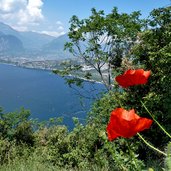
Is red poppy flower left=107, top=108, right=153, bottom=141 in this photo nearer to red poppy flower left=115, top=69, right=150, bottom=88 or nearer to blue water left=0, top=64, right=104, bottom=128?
red poppy flower left=115, top=69, right=150, bottom=88

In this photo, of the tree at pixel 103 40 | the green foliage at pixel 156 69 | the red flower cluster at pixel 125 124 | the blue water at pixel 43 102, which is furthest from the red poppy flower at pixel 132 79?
the blue water at pixel 43 102

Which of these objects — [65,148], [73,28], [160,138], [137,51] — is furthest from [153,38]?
[73,28]

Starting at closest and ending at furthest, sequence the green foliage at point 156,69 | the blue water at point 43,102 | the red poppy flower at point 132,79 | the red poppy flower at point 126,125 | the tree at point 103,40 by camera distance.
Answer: the red poppy flower at point 126,125, the red poppy flower at point 132,79, the green foliage at point 156,69, the tree at point 103,40, the blue water at point 43,102

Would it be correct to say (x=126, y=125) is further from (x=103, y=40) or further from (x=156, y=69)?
(x=103, y=40)

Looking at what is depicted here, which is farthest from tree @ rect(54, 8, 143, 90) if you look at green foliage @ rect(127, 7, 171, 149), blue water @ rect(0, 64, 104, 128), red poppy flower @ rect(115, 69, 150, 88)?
blue water @ rect(0, 64, 104, 128)

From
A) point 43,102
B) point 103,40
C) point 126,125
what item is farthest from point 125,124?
point 43,102

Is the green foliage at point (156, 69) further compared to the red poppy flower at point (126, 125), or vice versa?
the green foliage at point (156, 69)

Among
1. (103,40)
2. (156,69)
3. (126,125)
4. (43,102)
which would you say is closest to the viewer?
(126,125)

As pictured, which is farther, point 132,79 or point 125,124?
point 132,79

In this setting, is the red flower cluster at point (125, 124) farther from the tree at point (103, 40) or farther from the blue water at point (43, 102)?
the blue water at point (43, 102)
